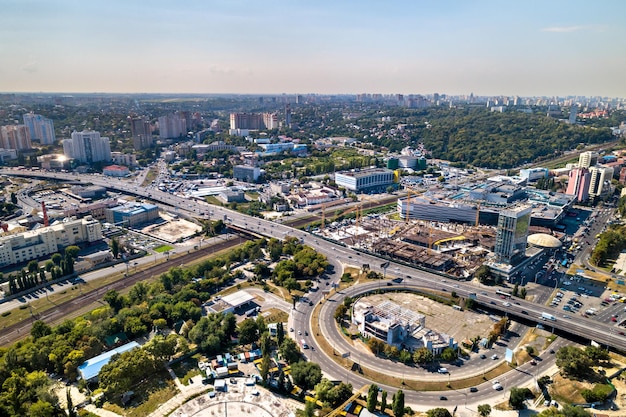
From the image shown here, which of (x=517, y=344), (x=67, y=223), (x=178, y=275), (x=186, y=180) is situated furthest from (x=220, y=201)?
(x=517, y=344)

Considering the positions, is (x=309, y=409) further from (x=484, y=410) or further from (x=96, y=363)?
(x=96, y=363)

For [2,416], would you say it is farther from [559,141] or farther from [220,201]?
[559,141]

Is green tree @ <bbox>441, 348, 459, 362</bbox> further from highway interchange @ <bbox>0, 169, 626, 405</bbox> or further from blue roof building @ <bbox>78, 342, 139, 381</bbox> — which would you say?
blue roof building @ <bbox>78, 342, 139, 381</bbox>

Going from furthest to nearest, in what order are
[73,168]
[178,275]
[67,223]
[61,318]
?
[73,168]
[67,223]
[178,275]
[61,318]

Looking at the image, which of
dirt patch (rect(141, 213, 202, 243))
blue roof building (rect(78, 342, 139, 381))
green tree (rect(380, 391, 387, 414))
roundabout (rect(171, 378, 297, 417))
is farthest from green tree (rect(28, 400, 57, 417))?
dirt patch (rect(141, 213, 202, 243))

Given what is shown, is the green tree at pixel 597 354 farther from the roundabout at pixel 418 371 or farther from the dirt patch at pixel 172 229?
the dirt patch at pixel 172 229

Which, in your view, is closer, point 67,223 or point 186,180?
point 67,223
